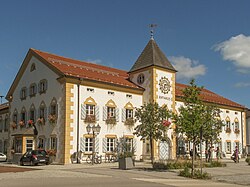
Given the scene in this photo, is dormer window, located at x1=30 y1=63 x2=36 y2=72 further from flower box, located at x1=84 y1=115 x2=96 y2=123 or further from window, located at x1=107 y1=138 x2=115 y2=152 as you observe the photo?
window, located at x1=107 y1=138 x2=115 y2=152

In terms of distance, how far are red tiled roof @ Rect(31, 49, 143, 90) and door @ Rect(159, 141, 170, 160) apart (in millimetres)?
5771

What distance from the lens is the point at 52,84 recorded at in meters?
29.2

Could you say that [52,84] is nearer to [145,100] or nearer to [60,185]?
[145,100]

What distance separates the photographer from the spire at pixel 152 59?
1328 inches

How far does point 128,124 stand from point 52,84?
24.4 ft

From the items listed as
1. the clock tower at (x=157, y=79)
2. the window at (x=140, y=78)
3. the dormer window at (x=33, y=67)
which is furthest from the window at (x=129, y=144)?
the dormer window at (x=33, y=67)

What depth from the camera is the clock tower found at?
32781 mm

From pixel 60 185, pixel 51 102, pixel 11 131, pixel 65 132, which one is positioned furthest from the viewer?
pixel 11 131

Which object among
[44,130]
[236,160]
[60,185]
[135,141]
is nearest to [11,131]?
[44,130]

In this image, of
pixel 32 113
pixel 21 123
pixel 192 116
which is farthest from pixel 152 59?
pixel 192 116

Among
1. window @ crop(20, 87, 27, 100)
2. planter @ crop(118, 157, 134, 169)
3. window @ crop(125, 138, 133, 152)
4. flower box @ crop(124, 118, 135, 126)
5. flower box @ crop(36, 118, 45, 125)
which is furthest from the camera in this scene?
window @ crop(20, 87, 27, 100)

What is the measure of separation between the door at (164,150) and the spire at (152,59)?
23.6 ft

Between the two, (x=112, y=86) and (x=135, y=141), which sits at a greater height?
(x=112, y=86)

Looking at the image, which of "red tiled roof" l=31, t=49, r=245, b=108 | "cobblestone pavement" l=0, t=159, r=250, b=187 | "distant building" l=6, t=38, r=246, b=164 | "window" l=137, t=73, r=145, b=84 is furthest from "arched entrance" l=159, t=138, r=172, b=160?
"cobblestone pavement" l=0, t=159, r=250, b=187
